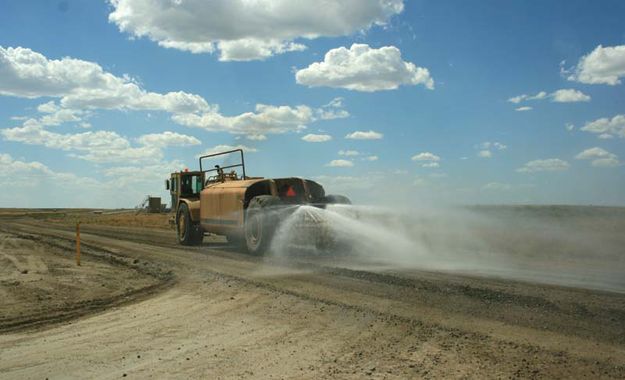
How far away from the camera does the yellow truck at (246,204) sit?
16094mm

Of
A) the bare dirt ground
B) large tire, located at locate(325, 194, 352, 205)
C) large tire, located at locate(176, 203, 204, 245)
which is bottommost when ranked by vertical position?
the bare dirt ground

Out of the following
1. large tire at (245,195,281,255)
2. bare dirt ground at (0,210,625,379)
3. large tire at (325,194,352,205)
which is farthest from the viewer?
large tire at (325,194,352,205)

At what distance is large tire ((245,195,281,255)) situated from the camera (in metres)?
15.9

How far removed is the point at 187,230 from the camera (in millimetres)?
20500

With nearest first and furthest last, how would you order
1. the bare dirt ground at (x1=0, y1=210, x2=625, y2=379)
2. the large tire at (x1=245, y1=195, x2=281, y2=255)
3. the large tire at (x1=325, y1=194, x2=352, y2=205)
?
the bare dirt ground at (x1=0, y1=210, x2=625, y2=379), the large tire at (x1=245, y1=195, x2=281, y2=255), the large tire at (x1=325, y1=194, x2=352, y2=205)

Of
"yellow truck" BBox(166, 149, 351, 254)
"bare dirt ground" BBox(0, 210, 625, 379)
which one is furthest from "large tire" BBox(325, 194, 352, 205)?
"bare dirt ground" BBox(0, 210, 625, 379)

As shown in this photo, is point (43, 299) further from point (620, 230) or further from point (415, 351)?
point (620, 230)

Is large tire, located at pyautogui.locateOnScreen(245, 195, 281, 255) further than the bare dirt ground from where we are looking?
Yes

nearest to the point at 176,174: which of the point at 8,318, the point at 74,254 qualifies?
the point at 74,254

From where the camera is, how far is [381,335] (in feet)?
22.9

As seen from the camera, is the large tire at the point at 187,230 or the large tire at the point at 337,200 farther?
the large tire at the point at 187,230

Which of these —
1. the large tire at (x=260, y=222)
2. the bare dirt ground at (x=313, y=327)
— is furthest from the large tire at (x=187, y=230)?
the bare dirt ground at (x=313, y=327)

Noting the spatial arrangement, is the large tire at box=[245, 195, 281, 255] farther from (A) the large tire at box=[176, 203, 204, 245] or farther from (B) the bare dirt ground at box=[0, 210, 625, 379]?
(A) the large tire at box=[176, 203, 204, 245]

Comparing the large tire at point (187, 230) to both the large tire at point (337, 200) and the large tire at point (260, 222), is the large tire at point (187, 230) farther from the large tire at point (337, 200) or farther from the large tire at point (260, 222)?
the large tire at point (337, 200)
